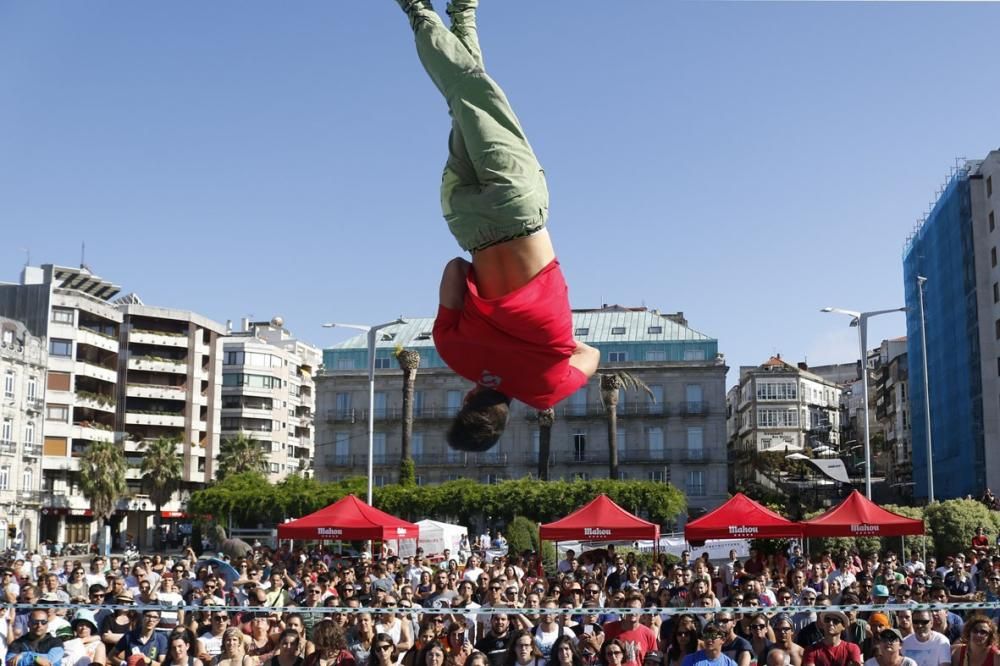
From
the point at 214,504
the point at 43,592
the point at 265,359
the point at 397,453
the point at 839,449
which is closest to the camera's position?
the point at 43,592

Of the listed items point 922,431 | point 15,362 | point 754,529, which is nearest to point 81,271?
point 15,362

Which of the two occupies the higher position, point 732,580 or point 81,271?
point 81,271

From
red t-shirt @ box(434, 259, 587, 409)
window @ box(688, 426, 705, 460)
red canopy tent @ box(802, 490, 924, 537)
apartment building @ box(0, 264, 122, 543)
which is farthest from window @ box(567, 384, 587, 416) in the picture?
red t-shirt @ box(434, 259, 587, 409)

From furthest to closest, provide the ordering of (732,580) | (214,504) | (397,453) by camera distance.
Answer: (397,453)
(214,504)
(732,580)

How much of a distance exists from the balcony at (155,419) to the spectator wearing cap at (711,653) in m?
73.4

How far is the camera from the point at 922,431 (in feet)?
204

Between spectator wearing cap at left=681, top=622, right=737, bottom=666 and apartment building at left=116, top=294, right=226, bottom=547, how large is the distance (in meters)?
69.4

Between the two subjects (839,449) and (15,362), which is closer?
(15,362)

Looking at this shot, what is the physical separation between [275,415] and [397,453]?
27.5 m

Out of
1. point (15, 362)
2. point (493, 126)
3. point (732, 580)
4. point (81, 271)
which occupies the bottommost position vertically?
point (732, 580)

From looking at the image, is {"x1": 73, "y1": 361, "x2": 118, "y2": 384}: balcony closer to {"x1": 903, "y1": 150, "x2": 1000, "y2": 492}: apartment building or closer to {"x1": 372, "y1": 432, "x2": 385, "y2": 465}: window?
{"x1": 372, "y1": 432, "x2": 385, "y2": 465}: window

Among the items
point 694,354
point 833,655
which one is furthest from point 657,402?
point 833,655

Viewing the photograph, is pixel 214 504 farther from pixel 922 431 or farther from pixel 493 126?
pixel 493 126

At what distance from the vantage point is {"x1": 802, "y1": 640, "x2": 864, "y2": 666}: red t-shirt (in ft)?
31.4
